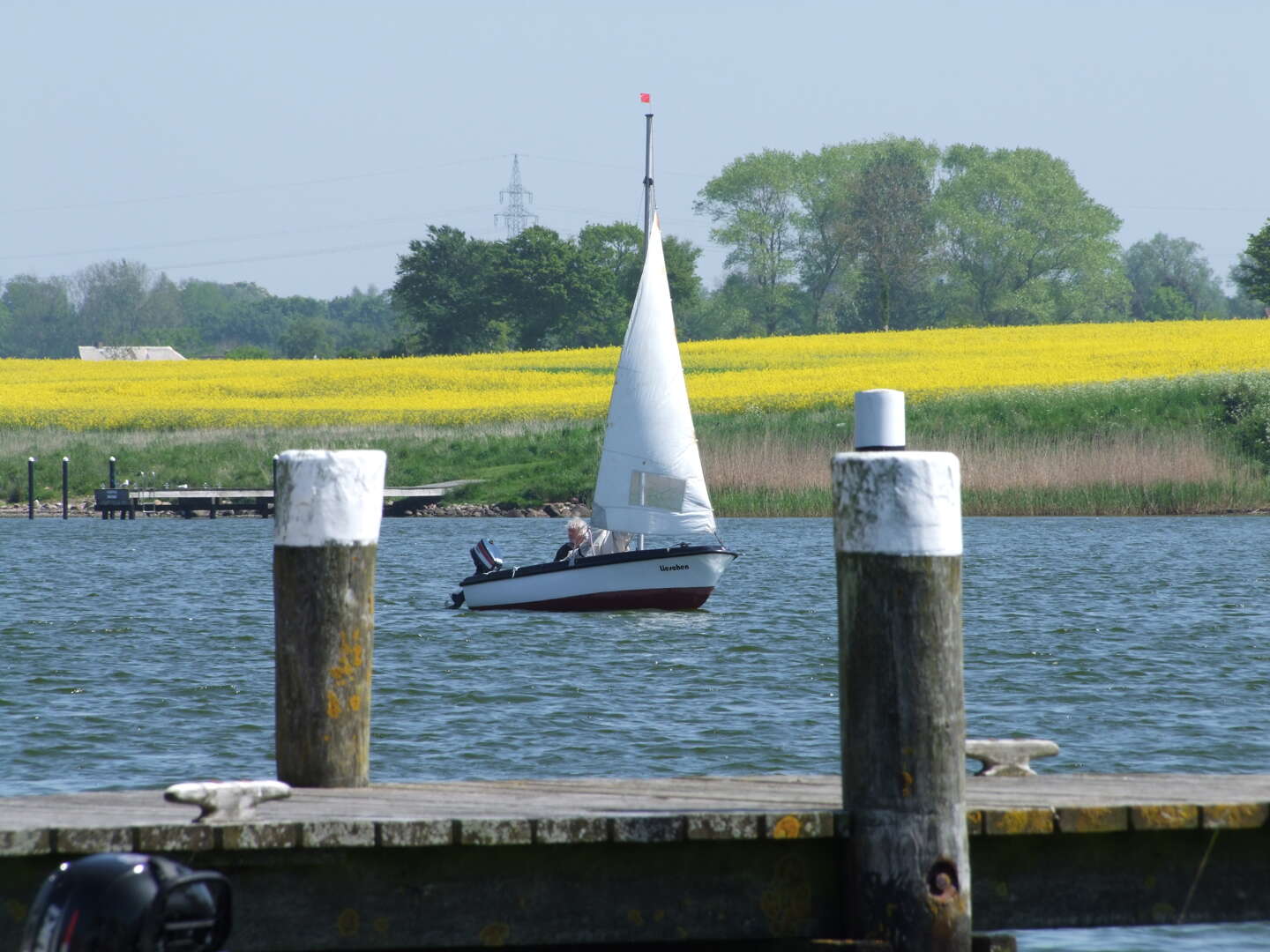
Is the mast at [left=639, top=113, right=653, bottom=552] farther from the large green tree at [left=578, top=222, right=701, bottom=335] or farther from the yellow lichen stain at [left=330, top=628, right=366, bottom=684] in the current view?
the large green tree at [left=578, top=222, right=701, bottom=335]

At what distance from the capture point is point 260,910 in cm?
635

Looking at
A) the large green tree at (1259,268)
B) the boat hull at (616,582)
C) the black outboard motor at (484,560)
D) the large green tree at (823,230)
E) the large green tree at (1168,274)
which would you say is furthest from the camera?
the large green tree at (1168,274)

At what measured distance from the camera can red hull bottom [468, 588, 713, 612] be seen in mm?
24469

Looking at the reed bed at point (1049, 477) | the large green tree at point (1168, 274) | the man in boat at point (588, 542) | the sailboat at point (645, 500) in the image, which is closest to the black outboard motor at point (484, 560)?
the sailboat at point (645, 500)

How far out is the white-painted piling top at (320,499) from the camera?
24.3 ft

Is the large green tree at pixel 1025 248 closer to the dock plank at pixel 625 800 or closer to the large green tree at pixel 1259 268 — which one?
the large green tree at pixel 1259 268

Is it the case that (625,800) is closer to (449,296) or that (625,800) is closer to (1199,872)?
(1199,872)

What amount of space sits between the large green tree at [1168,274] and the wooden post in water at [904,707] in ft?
489

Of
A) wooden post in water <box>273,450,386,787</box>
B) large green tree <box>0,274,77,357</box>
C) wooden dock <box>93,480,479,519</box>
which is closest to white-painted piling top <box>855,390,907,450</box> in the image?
wooden post in water <box>273,450,386,787</box>

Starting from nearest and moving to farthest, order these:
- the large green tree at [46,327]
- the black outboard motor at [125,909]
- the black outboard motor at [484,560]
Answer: the black outboard motor at [125,909] < the black outboard motor at [484,560] < the large green tree at [46,327]

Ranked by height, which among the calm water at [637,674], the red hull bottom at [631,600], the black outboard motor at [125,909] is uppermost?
the black outboard motor at [125,909]

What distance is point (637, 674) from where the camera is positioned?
18.9m

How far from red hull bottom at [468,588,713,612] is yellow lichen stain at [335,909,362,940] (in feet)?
59.0

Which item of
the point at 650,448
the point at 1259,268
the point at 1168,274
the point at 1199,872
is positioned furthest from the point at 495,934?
the point at 1168,274
